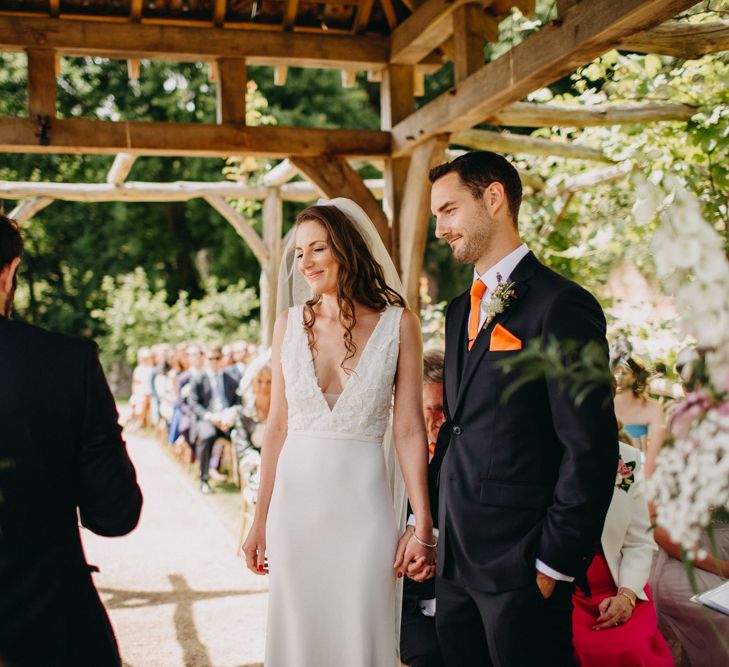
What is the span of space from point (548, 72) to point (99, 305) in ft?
72.1

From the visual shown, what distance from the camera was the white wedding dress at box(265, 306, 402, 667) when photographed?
2633 mm

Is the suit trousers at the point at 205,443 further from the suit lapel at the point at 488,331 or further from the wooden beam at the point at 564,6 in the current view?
the suit lapel at the point at 488,331

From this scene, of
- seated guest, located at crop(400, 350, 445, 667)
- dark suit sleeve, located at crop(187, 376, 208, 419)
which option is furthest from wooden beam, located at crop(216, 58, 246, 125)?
dark suit sleeve, located at crop(187, 376, 208, 419)

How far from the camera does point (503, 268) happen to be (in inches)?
94.0

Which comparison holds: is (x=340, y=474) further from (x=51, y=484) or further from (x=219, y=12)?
(x=219, y=12)

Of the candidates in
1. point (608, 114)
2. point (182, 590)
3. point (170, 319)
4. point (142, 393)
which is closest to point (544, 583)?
point (182, 590)

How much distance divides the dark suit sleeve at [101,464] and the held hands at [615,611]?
5.91 ft

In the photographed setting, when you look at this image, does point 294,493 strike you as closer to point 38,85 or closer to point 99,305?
point 38,85

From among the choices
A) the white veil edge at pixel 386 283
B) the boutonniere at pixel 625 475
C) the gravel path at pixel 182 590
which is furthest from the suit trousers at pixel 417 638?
the gravel path at pixel 182 590

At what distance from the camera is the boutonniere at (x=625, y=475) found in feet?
10.5

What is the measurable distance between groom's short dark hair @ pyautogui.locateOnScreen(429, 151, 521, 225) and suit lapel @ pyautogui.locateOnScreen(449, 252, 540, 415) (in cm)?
17

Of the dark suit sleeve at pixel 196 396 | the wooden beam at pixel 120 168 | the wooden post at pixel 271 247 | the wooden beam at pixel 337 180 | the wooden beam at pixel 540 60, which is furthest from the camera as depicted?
the wooden post at pixel 271 247

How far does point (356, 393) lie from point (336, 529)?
42 cm

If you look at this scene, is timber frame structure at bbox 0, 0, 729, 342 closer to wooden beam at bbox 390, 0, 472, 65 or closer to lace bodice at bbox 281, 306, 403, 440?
wooden beam at bbox 390, 0, 472, 65
